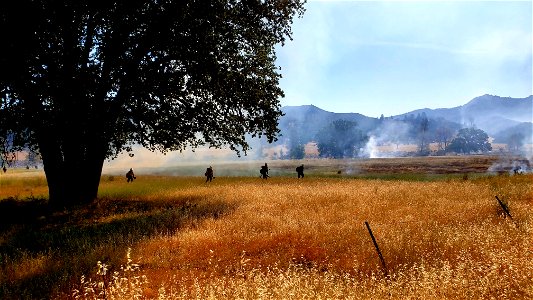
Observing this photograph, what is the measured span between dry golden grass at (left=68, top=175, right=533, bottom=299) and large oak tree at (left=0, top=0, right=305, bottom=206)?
5618mm

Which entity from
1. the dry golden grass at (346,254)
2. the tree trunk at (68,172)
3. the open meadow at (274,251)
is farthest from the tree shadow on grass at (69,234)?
the dry golden grass at (346,254)

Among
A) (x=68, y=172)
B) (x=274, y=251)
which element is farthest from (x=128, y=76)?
(x=274, y=251)

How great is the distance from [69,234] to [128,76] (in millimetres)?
7404

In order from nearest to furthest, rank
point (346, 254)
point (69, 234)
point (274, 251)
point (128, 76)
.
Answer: point (346, 254)
point (274, 251)
point (69, 234)
point (128, 76)

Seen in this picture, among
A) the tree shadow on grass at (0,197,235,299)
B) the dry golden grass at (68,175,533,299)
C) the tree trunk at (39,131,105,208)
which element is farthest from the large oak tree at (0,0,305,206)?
the dry golden grass at (68,175,533,299)

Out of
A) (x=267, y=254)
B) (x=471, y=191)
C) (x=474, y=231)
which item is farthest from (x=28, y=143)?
(x=471, y=191)

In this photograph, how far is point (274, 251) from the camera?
1089cm

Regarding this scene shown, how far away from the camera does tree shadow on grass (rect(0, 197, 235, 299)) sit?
880 centimetres

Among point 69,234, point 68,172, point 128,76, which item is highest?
point 128,76

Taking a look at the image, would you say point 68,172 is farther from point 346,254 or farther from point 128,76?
point 346,254

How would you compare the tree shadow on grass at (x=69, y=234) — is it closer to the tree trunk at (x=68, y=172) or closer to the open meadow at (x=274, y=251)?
the open meadow at (x=274, y=251)

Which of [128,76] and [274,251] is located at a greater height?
[128,76]

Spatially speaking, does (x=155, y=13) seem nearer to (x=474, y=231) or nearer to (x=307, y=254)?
(x=307, y=254)

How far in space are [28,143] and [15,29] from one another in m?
6.13
